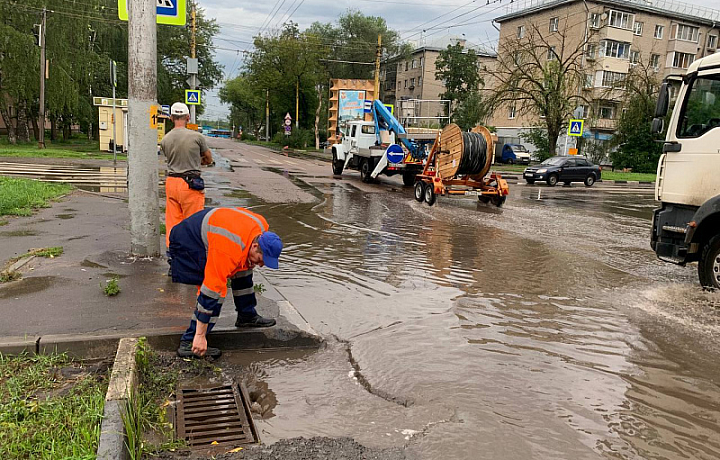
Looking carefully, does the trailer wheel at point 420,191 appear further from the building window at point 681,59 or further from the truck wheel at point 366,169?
the building window at point 681,59

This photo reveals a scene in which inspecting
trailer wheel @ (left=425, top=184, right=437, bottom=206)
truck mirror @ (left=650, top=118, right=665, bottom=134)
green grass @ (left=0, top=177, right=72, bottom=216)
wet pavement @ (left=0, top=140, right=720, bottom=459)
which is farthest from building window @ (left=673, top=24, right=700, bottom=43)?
green grass @ (left=0, top=177, right=72, bottom=216)

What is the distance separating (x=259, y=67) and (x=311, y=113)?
7104 millimetres

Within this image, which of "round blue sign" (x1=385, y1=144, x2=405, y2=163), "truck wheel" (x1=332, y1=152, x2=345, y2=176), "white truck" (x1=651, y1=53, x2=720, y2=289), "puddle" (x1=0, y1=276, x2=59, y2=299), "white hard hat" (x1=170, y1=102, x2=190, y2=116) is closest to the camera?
"puddle" (x1=0, y1=276, x2=59, y2=299)

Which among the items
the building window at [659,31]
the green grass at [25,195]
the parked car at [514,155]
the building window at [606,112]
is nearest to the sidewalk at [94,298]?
the green grass at [25,195]

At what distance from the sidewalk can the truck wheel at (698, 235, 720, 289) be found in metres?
5.17

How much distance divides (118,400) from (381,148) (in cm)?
2043

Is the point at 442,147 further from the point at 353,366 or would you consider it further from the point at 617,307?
the point at 353,366

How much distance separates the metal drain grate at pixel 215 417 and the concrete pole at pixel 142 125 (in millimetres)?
3605

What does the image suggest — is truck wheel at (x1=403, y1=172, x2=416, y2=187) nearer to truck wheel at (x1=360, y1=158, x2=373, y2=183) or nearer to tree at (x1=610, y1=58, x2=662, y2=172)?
truck wheel at (x1=360, y1=158, x2=373, y2=183)

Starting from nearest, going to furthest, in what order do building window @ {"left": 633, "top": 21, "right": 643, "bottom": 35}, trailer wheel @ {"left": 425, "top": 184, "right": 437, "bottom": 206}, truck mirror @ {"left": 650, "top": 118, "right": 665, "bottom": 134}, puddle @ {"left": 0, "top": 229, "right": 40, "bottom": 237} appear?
truck mirror @ {"left": 650, "top": 118, "right": 665, "bottom": 134} < puddle @ {"left": 0, "top": 229, "right": 40, "bottom": 237} < trailer wheel @ {"left": 425, "top": 184, "right": 437, "bottom": 206} < building window @ {"left": 633, "top": 21, "right": 643, "bottom": 35}

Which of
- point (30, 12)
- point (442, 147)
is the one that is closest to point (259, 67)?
point (30, 12)

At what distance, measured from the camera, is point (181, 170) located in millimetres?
6543

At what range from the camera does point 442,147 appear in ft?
55.0

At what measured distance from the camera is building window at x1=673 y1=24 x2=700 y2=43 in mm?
57216
